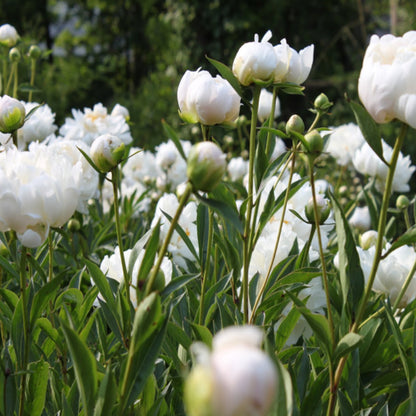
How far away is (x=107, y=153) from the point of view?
0.71m

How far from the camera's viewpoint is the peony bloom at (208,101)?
73cm

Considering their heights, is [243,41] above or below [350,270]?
above

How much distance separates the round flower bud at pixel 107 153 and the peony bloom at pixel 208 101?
0.35 feet

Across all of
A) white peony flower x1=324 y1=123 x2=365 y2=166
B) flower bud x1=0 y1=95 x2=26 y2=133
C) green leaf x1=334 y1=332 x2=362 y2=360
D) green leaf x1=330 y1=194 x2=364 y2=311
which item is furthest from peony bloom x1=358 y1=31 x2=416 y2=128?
white peony flower x1=324 y1=123 x2=365 y2=166

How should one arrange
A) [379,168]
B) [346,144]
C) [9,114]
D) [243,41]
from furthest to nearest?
1. [243,41]
2. [346,144]
3. [379,168]
4. [9,114]

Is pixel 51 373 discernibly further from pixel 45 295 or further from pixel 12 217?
pixel 12 217

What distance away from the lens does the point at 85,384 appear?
0.58m

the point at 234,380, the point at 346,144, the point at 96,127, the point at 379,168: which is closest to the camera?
the point at 234,380

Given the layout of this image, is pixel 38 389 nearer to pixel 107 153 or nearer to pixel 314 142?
pixel 107 153

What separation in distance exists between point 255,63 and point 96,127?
3.35 ft

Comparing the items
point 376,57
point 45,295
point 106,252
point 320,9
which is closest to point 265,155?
point 376,57

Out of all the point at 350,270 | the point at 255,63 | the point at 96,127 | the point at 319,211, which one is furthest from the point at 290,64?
the point at 96,127

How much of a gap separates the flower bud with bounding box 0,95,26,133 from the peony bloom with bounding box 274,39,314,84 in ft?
1.22

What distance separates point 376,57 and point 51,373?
55 centimetres
